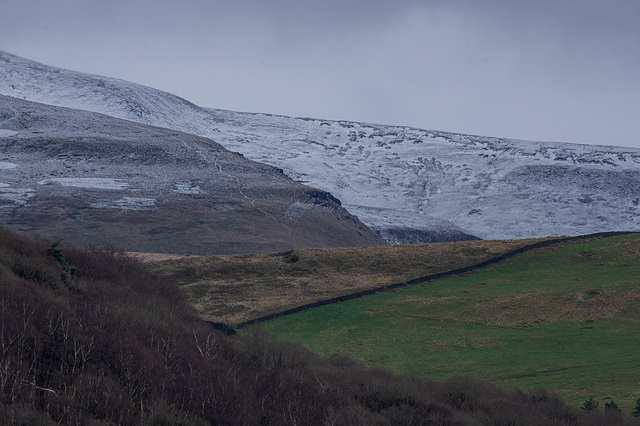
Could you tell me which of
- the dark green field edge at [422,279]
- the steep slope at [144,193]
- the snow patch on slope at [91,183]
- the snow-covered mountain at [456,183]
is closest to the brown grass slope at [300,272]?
the dark green field edge at [422,279]

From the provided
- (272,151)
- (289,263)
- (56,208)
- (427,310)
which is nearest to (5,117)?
(56,208)

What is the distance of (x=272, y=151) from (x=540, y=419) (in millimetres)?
178193

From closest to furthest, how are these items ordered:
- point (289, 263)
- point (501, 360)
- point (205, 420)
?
point (205, 420), point (501, 360), point (289, 263)

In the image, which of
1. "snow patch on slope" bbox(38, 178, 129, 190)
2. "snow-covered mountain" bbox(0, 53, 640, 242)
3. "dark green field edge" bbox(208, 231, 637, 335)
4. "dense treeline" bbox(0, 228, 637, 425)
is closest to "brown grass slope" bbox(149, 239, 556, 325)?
"dark green field edge" bbox(208, 231, 637, 335)

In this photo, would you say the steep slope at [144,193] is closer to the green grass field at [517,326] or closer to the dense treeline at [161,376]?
the green grass field at [517,326]

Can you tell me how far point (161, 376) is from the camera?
698 inches

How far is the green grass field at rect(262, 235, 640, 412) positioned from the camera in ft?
99.7

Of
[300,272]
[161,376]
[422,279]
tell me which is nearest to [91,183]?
[300,272]

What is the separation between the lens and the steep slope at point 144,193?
104 metres

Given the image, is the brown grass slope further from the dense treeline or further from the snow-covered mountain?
the snow-covered mountain

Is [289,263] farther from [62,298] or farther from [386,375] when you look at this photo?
[62,298]

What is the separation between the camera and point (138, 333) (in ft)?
67.9

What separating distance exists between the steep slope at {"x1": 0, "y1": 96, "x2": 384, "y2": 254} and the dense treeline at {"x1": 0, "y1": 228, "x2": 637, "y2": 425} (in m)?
73.9

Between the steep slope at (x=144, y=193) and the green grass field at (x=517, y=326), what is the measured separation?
5939 centimetres
